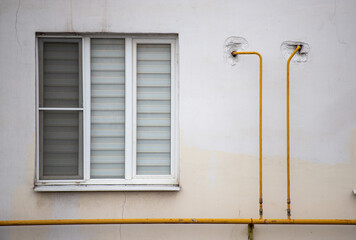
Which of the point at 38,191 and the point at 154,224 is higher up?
the point at 38,191

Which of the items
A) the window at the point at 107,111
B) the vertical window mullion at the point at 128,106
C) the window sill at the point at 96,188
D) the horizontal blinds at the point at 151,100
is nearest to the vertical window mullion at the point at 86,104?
the window at the point at 107,111

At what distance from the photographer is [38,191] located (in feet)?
13.9

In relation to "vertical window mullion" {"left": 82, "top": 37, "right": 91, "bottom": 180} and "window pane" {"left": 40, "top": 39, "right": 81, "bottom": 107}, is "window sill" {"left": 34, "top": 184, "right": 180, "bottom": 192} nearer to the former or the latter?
"vertical window mullion" {"left": 82, "top": 37, "right": 91, "bottom": 180}

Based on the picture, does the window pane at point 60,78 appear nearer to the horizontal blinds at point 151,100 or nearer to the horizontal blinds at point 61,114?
the horizontal blinds at point 61,114

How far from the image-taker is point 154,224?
4.29m

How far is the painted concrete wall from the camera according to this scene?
425 centimetres

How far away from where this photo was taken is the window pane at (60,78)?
4363 millimetres

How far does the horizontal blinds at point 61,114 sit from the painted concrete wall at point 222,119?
0.57 feet

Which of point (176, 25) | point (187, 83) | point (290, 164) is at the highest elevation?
point (176, 25)

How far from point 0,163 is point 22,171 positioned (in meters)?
0.26

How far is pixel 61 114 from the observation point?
14.4 ft

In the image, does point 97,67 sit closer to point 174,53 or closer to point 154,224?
point 174,53

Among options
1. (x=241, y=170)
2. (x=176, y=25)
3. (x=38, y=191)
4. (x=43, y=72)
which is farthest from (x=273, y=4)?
(x=38, y=191)

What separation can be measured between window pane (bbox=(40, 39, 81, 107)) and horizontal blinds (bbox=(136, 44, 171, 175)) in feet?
2.36
